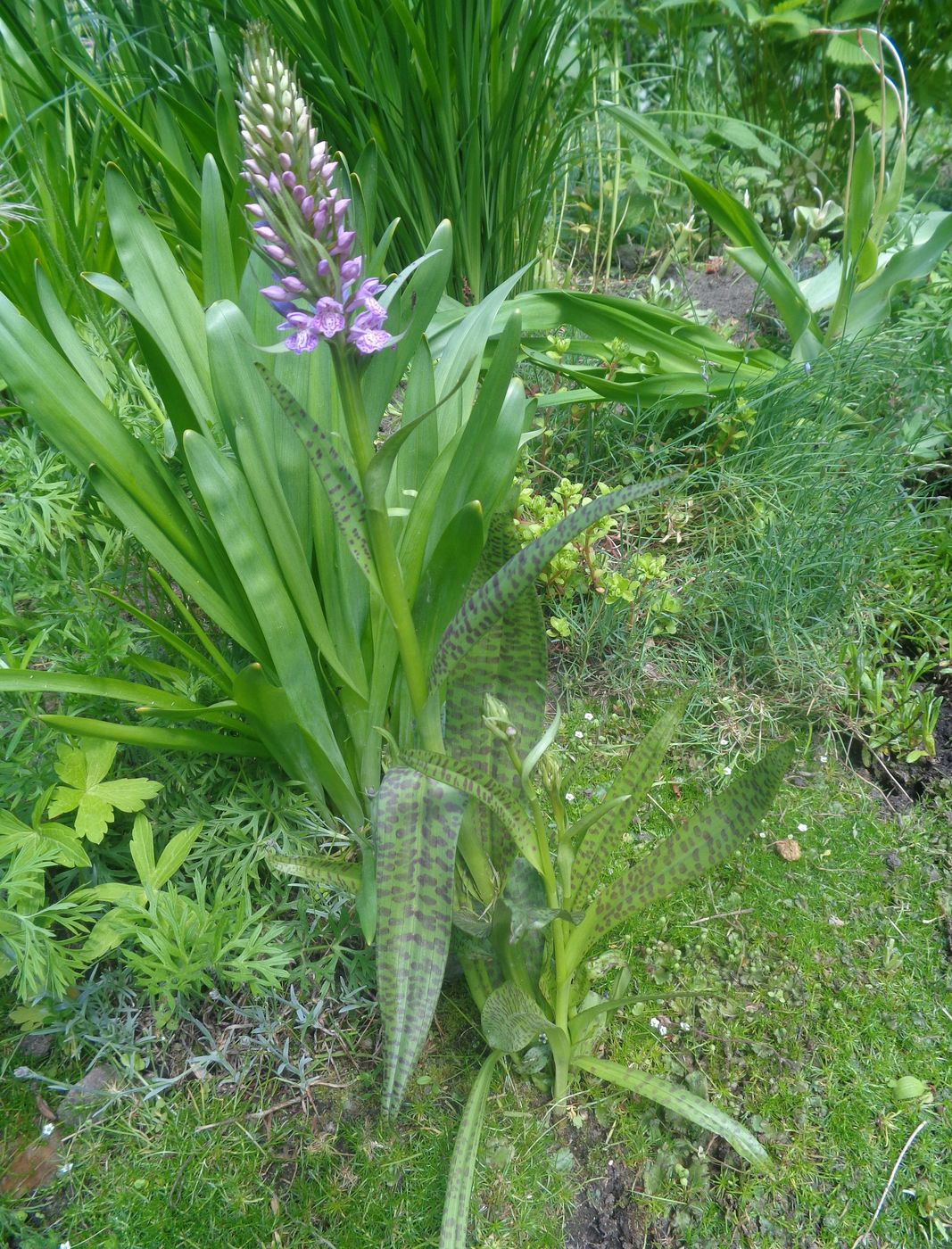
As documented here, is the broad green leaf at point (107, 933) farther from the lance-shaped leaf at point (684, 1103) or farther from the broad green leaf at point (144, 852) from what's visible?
the lance-shaped leaf at point (684, 1103)

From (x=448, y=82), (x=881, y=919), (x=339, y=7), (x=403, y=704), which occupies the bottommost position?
(x=881, y=919)

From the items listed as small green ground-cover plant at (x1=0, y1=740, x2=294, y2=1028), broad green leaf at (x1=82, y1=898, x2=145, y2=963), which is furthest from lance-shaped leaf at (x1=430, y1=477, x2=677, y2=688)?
broad green leaf at (x1=82, y1=898, x2=145, y2=963)

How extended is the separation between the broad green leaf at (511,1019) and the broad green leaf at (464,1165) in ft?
0.19

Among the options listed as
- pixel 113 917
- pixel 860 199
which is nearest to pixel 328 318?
pixel 113 917

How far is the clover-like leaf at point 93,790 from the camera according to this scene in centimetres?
124

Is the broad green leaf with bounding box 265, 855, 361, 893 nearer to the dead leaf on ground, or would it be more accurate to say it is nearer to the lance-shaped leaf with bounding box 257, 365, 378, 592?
the lance-shaped leaf with bounding box 257, 365, 378, 592

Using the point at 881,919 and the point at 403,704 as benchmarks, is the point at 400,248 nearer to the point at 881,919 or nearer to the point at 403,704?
the point at 403,704

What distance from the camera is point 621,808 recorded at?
110 cm

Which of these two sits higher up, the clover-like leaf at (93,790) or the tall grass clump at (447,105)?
the tall grass clump at (447,105)

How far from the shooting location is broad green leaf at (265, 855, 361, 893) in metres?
1.16

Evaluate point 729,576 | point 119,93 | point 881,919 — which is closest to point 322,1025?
point 881,919

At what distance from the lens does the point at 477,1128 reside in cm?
108

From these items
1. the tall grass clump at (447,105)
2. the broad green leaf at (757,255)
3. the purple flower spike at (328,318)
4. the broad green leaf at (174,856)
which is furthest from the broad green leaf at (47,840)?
the broad green leaf at (757,255)

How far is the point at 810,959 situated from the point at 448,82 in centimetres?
212
